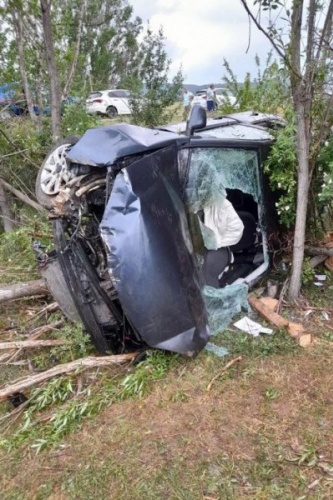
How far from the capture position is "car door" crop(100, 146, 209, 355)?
8.62 ft

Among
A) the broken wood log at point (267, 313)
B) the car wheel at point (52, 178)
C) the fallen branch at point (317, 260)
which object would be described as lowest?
the broken wood log at point (267, 313)

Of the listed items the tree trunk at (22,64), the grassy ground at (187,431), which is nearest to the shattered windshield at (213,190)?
the grassy ground at (187,431)

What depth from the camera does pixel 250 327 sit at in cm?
339

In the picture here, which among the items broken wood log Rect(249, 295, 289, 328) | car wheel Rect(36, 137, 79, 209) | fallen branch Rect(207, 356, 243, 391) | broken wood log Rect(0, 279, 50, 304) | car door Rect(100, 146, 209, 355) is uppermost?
car wheel Rect(36, 137, 79, 209)

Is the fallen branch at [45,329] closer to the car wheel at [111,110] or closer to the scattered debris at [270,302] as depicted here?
the scattered debris at [270,302]

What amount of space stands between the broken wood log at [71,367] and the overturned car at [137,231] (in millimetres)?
88

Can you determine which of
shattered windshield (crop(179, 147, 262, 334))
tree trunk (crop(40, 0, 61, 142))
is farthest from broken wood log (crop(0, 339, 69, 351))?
tree trunk (crop(40, 0, 61, 142))

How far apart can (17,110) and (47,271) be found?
5.88 m

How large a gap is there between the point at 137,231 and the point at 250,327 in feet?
4.51

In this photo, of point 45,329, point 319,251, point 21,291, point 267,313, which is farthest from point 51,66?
point 267,313

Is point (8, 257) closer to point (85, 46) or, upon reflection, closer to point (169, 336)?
point (169, 336)

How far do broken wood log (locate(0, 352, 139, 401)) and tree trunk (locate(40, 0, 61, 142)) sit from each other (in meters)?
4.04

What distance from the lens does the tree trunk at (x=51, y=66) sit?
5.25 m

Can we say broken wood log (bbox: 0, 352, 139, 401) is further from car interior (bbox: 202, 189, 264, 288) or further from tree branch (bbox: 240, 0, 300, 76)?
tree branch (bbox: 240, 0, 300, 76)
